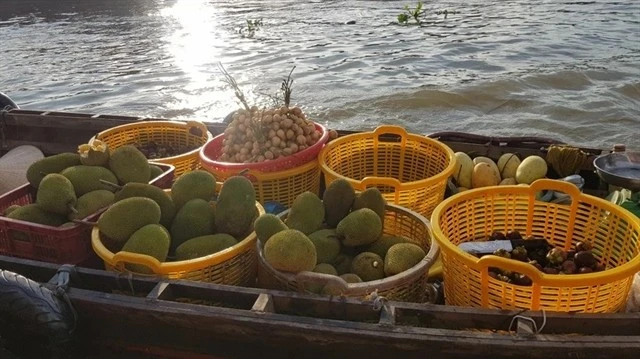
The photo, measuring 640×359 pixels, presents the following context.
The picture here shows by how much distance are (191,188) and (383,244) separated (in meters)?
1.11

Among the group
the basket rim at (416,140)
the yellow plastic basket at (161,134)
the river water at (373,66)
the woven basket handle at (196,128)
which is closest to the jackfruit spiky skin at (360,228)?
the basket rim at (416,140)

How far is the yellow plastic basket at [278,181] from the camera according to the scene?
146 inches

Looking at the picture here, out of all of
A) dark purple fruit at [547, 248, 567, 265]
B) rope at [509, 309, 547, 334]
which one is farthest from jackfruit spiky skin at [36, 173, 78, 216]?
dark purple fruit at [547, 248, 567, 265]

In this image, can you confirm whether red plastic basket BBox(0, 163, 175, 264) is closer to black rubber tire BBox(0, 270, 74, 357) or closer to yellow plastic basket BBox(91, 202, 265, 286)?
yellow plastic basket BBox(91, 202, 265, 286)

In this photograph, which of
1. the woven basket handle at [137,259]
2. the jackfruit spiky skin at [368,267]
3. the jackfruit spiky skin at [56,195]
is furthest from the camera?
the jackfruit spiky skin at [56,195]

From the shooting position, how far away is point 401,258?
8.61 ft

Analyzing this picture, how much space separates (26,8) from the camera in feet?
79.3

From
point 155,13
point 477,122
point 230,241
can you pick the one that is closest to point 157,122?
point 230,241

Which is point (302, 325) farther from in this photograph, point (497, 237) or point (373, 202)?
point (497, 237)

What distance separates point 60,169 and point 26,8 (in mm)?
24745

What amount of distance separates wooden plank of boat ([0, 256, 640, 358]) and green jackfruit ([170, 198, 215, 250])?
0.38m

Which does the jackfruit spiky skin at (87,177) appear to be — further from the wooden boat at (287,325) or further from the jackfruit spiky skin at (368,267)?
the jackfruit spiky skin at (368,267)

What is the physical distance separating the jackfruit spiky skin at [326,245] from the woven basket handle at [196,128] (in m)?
2.16

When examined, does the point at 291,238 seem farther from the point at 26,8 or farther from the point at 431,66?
the point at 26,8
